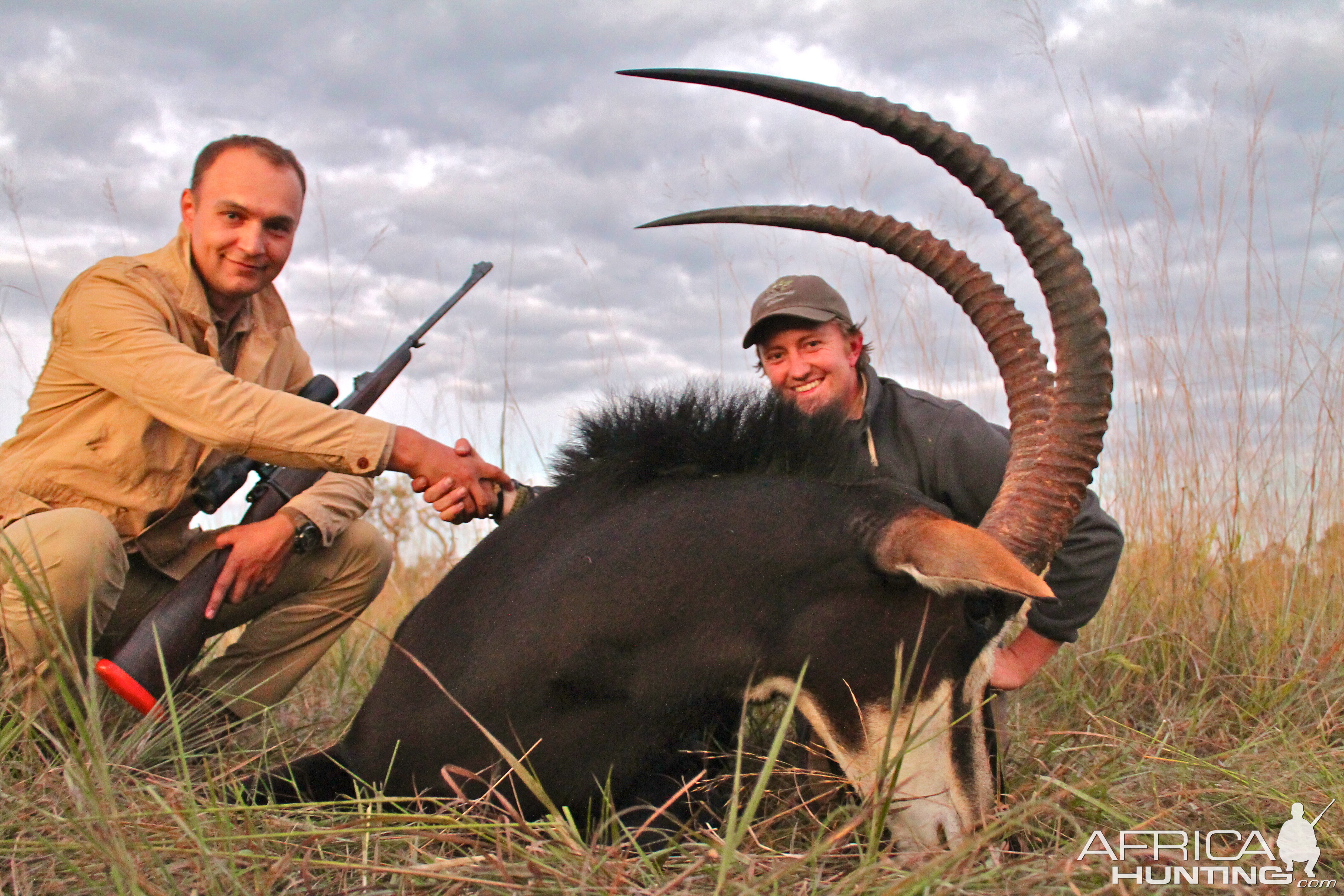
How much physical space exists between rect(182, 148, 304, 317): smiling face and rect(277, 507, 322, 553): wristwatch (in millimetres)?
759

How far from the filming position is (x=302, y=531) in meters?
3.50

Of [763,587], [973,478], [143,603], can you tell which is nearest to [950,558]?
[763,587]

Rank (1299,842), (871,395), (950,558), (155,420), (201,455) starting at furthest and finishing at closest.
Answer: (871,395) < (201,455) < (155,420) < (1299,842) < (950,558)

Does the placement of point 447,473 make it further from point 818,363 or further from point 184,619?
point 818,363

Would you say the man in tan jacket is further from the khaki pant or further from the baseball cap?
the baseball cap

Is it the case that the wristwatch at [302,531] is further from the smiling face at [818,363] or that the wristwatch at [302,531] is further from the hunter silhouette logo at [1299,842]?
the hunter silhouette logo at [1299,842]

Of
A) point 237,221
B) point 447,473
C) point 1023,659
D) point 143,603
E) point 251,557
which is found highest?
point 237,221

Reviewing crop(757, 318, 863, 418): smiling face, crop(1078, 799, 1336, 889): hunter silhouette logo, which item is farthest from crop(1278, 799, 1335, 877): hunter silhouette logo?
crop(757, 318, 863, 418): smiling face

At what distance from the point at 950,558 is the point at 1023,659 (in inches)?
66.0

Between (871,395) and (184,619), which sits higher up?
(871,395)

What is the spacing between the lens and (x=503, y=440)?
5605 millimetres

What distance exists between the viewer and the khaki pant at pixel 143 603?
289 centimetres

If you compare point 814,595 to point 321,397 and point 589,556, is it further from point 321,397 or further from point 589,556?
point 321,397

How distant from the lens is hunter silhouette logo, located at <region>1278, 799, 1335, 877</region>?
7.23 feet
